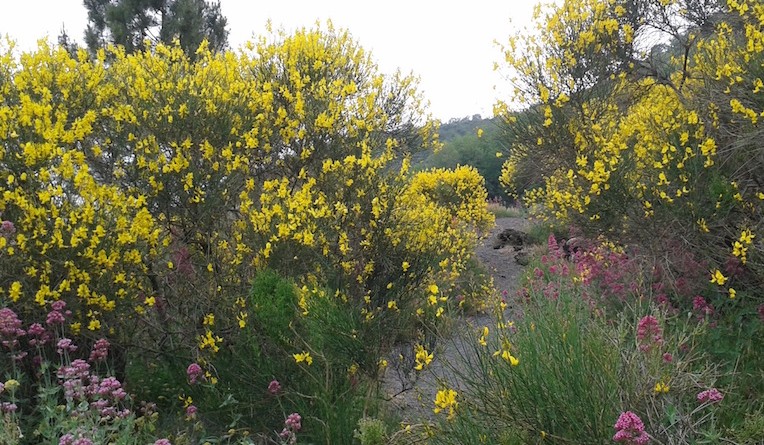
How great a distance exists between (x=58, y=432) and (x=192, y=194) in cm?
146

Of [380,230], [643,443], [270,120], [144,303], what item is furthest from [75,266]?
[643,443]

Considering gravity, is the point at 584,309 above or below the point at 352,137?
below

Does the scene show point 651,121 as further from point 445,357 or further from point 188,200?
point 188,200

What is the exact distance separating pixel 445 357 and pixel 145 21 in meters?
12.0

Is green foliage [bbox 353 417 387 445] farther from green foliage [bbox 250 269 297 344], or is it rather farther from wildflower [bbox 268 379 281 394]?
green foliage [bbox 250 269 297 344]

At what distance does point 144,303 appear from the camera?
376 cm

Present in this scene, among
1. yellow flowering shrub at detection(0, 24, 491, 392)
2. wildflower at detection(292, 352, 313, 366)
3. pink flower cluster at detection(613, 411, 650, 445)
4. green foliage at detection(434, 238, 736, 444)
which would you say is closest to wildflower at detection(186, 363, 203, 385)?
yellow flowering shrub at detection(0, 24, 491, 392)

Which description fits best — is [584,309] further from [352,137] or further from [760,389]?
[352,137]

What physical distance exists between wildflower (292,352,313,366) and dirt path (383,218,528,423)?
23.8 inches

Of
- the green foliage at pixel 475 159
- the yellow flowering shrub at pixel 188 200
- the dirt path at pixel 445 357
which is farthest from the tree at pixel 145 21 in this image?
the green foliage at pixel 475 159

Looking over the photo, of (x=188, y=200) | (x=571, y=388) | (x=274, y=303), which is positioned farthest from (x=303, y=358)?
(x=571, y=388)

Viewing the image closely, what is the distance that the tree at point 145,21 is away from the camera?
12.8 m

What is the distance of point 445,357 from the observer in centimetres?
383

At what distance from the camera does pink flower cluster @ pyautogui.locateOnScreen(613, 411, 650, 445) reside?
84.2 inches
